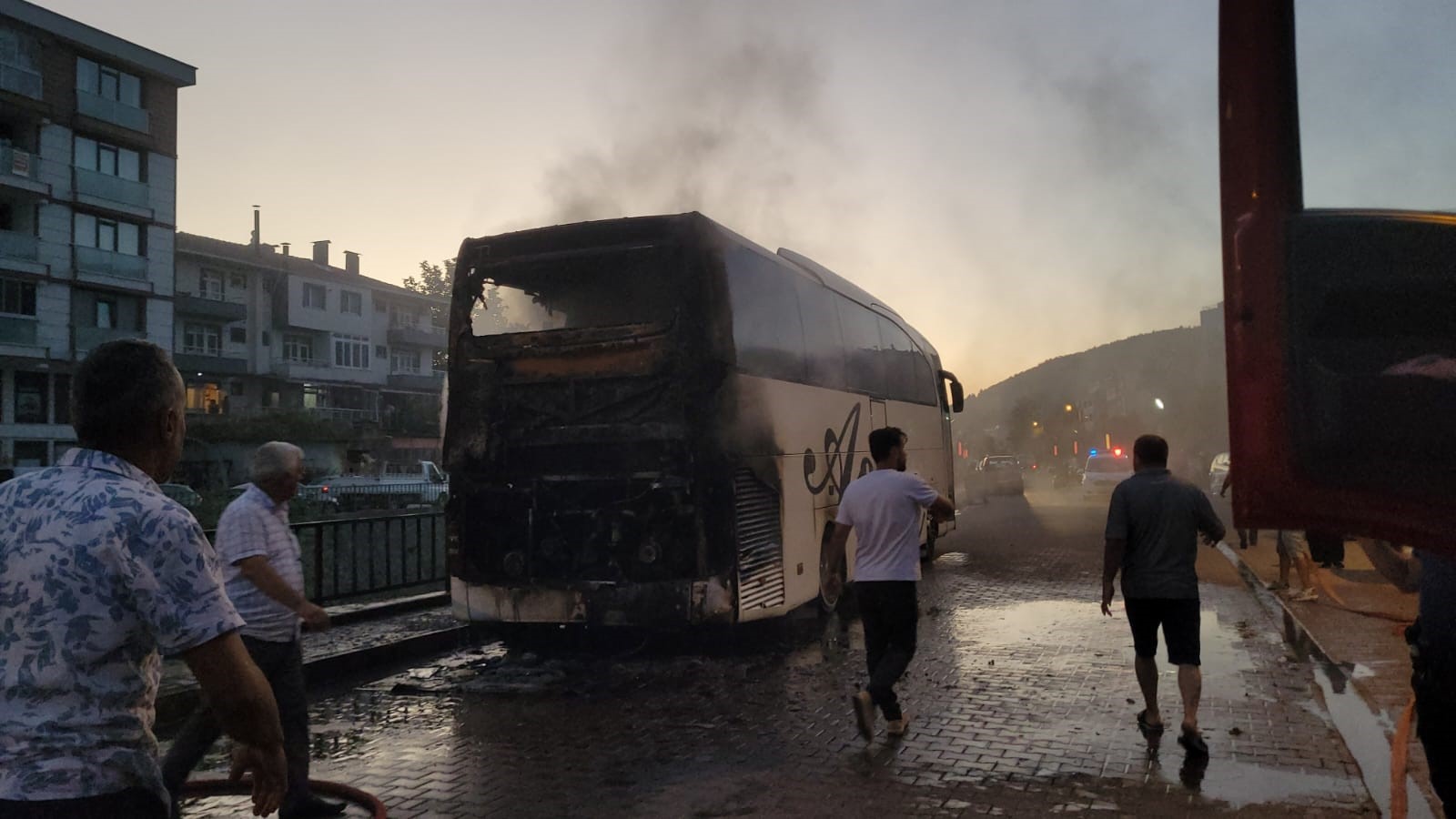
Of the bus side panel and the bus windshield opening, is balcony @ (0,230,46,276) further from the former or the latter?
the bus side panel

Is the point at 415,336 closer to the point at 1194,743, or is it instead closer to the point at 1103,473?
the point at 1103,473

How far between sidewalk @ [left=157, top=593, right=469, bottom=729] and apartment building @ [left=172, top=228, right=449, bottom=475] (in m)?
35.0

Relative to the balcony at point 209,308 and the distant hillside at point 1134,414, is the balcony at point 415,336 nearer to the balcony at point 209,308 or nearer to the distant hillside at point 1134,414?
the balcony at point 209,308

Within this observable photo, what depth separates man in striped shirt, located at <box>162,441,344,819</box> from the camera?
4.80m

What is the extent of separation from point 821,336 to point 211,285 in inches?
1802

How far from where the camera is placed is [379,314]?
6012 centimetres

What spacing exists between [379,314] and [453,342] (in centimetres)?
5325

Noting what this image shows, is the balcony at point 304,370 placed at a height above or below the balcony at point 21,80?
below

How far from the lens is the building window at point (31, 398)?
36125 millimetres

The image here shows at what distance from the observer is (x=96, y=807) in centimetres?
223

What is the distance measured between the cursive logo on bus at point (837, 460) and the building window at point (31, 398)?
114 ft

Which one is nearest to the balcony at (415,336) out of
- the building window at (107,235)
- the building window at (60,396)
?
the building window at (107,235)

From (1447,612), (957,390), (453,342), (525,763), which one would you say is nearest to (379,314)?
(957,390)

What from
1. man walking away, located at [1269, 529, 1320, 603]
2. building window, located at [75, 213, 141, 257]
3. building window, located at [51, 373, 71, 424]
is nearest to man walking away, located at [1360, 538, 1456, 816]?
man walking away, located at [1269, 529, 1320, 603]
